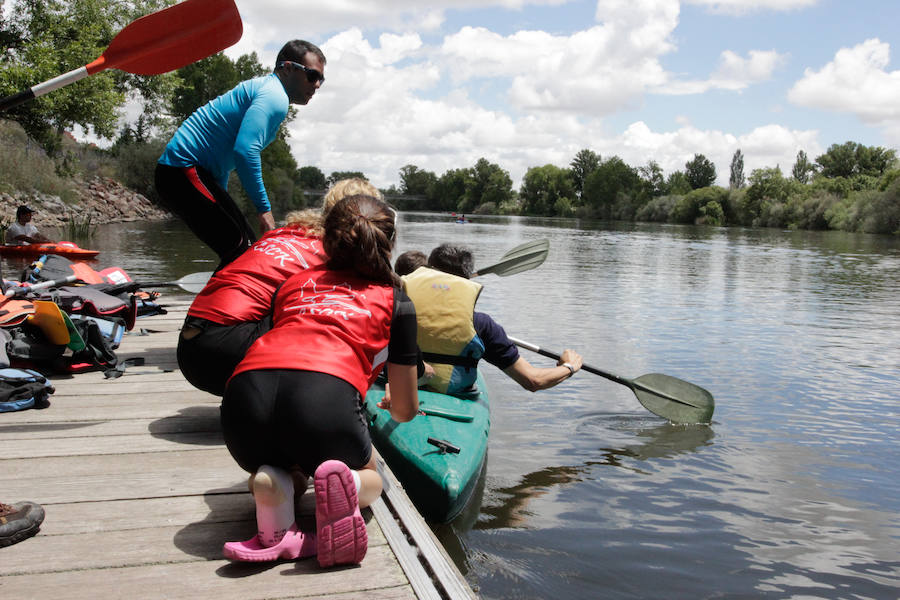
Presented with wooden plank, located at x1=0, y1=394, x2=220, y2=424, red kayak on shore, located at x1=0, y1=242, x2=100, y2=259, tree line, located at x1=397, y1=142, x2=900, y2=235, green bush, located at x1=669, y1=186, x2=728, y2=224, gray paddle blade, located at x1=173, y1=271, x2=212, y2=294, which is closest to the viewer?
wooden plank, located at x1=0, y1=394, x2=220, y2=424

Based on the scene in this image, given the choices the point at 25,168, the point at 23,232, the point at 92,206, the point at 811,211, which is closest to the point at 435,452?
the point at 23,232

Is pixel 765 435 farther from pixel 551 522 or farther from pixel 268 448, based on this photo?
pixel 268 448

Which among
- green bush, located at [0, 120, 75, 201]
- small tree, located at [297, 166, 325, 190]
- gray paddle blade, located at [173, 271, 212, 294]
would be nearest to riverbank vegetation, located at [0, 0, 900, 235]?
green bush, located at [0, 120, 75, 201]

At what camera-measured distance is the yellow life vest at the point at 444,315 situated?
430 centimetres

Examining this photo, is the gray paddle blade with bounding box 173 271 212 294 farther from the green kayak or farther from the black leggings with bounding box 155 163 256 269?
the green kayak

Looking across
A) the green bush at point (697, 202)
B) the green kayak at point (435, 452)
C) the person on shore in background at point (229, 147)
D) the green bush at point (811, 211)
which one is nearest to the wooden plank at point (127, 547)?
the green kayak at point (435, 452)

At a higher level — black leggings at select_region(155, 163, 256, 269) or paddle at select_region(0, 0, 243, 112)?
paddle at select_region(0, 0, 243, 112)

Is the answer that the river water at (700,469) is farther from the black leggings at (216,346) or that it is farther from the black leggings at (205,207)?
the black leggings at (205,207)

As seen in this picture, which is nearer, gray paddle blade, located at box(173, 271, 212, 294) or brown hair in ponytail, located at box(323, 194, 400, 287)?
brown hair in ponytail, located at box(323, 194, 400, 287)

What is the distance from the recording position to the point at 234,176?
53.8 meters

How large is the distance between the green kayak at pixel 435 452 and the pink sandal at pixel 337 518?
1.60 m

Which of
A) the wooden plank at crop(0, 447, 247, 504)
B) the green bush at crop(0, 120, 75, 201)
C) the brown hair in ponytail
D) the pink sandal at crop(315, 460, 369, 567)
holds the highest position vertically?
the green bush at crop(0, 120, 75, 201)

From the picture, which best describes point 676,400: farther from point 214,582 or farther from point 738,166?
point 738,166

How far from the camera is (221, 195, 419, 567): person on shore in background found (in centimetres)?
219
